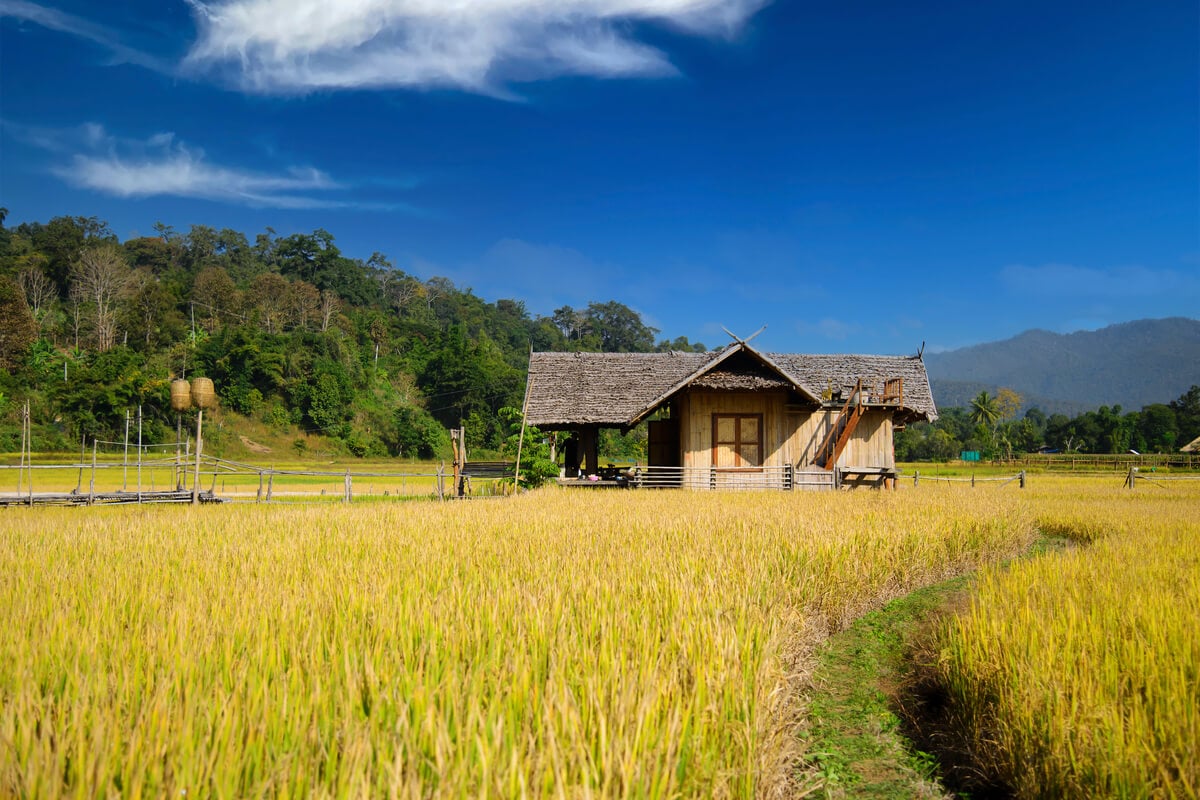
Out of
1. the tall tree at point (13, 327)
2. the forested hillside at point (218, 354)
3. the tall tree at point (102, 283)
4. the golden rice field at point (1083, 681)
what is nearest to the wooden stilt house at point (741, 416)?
the golden rice field at point (1083, 681)

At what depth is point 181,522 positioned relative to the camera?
8047 mm

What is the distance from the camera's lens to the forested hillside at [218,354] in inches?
1551

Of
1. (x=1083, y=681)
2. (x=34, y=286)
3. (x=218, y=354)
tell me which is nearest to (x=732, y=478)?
(x=1083, y=681)

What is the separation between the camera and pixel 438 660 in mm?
2588

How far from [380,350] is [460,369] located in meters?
8.99

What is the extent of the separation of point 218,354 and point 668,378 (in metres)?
40.2

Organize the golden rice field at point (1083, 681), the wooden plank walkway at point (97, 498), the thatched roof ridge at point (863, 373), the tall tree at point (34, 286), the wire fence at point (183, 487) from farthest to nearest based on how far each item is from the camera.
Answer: the tall tree at point (34, 286), the thatched roof ridge at point (863, 373), the wire fence at point (183, 487), the wooden plank walkway at point (97, 498), the golden rice field at point (1083, 681)

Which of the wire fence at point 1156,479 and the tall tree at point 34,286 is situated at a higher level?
the tall tree at point 34,286

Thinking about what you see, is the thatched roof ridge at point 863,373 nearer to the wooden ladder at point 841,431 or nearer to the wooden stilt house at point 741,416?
the wooden stilt house at point 741,416

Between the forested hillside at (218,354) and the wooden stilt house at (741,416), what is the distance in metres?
30.2

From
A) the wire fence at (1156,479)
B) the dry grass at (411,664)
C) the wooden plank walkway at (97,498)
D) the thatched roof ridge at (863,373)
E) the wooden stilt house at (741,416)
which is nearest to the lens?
the dry grass at (411,664)

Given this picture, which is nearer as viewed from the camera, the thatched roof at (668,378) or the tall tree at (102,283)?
the thatched roof at (668,378)

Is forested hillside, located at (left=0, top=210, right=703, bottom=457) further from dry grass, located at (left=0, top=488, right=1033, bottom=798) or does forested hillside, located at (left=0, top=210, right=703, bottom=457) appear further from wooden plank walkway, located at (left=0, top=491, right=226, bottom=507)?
dry grass, located at (left=0, top=488, right=1033, bottom=798)

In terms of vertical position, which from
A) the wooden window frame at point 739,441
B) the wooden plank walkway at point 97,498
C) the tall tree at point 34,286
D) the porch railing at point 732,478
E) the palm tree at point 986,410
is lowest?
the wooden plank walkway at point 97,498
